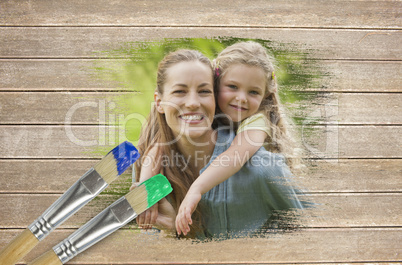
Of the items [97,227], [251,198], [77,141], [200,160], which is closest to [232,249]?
[251,198]

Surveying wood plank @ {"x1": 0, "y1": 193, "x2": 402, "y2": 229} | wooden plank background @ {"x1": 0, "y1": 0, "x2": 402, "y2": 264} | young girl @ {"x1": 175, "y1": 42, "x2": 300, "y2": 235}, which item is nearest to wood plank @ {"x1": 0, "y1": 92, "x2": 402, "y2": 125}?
wooden plank background @ {"x1": 0, "y1": 0, "x2": 402, "y2": 264}

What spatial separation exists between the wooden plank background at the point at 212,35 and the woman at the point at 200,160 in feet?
0.22

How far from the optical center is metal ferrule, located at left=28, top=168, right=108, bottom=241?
82 centimetres

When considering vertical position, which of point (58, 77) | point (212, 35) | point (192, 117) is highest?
point (212, 35)

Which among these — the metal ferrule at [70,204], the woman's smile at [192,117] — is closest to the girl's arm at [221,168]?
the woman's smile at [192,117]

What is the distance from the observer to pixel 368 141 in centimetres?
97

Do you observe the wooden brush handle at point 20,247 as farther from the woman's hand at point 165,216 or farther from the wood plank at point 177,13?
the wood plank at point 177,13

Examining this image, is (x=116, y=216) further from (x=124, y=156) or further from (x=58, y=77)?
(x=58, y=77)

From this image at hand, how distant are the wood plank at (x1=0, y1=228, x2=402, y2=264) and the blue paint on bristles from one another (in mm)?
225

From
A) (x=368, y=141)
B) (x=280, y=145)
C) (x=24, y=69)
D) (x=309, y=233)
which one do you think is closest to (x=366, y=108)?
(x=368, y=141)

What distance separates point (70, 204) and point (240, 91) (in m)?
0.52

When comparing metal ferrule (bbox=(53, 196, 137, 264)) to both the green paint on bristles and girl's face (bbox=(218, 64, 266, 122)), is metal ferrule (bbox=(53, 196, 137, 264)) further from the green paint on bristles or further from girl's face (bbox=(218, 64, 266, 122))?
girl's face (bbox=(218, 64, 266, 122))

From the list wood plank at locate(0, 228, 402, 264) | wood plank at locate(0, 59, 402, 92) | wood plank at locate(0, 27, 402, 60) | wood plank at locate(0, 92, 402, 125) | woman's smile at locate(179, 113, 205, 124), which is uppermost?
wood plank at locate(0, 27, 402, 60)

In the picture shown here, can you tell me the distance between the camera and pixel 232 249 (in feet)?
3.07
